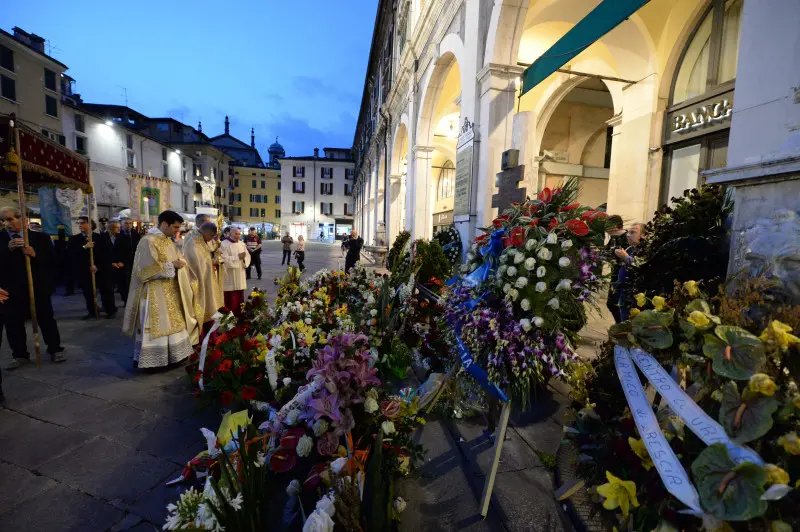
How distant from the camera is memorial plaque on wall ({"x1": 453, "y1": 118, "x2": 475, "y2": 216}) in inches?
285

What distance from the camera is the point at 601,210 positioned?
7.97 feet

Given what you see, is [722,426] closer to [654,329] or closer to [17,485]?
[654,329]

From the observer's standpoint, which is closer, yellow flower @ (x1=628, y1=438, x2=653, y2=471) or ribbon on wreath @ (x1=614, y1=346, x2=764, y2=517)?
ribbon on wreath @ (x1=614, y1=346, x2=764, y2=517)

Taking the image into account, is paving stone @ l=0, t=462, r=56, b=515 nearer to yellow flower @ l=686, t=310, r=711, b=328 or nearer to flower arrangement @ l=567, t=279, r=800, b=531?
flower arrangement @ l=567, t=279, r=800, b=531

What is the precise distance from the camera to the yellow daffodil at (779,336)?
4.16ft

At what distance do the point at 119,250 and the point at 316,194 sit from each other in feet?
171

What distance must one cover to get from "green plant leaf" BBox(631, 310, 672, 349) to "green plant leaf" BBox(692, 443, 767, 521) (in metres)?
0.48

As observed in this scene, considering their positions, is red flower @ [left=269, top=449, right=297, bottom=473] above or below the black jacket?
below

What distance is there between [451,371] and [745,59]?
2728mm

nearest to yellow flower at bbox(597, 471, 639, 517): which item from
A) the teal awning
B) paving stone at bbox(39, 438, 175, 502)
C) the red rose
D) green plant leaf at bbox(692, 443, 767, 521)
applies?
green plant leaf at bbox(692, 443, 767, 521)

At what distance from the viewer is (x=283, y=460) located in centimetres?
222

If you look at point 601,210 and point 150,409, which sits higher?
point 601,210

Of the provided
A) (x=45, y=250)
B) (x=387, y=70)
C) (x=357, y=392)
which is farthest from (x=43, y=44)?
(x=357, y=392)

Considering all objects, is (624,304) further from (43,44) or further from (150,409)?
(43,44)
